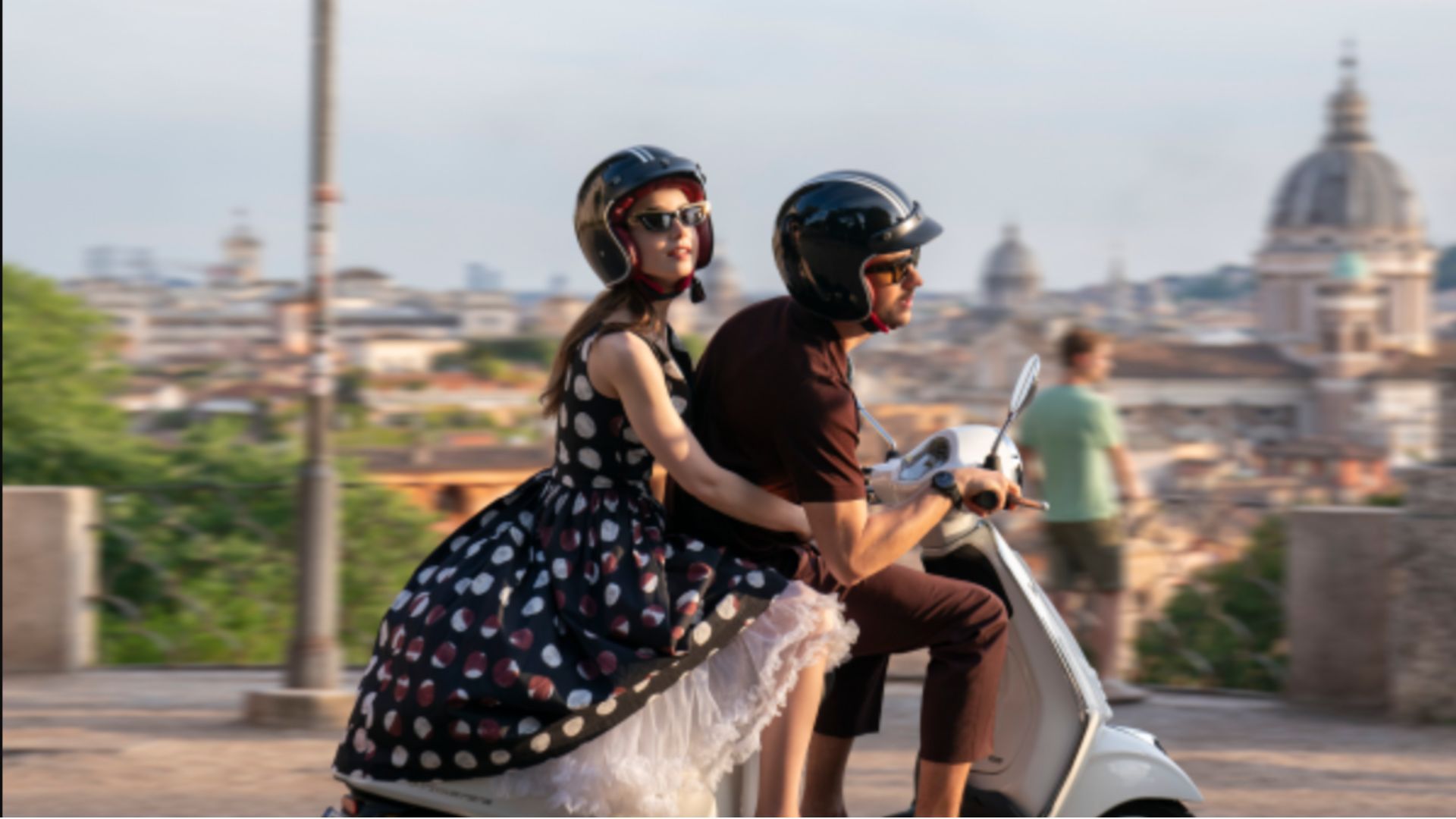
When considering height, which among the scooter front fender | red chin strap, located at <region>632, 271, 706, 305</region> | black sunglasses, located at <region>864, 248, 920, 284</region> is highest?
black sunglasses, located at <region>864, 248, 920, 284</region>

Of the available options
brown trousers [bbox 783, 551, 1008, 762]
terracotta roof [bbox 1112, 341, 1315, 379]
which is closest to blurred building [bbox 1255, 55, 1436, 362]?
terracotta roof [bbox 1112, 341, 1315, 379]

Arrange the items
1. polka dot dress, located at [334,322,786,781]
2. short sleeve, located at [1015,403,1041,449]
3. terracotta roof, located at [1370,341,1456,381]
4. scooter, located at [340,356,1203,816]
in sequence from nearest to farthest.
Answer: polka dot dress, located at [334,322,786,781]
scooter, located at [340,356,1203,816]
short sleeve, located at [1015,403,1041,449]
terracotta roof, located at [1370,341,1456,381]

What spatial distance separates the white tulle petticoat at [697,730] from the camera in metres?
2.72

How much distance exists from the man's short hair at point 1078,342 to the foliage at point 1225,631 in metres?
1.42

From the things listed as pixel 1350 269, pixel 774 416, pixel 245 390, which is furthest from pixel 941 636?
pixel 1350 269

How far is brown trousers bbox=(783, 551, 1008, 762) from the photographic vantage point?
294 cm

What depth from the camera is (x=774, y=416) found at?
277cm

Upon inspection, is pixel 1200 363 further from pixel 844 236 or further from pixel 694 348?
pixel 844 236

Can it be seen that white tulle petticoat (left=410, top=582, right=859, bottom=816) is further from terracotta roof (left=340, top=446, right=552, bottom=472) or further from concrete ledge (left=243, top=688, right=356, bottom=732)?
terracotta roof (left=340, top=446, right=552, bottom=472)

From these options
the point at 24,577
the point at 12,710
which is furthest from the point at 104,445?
the point at 12,710

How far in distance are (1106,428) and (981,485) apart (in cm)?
385

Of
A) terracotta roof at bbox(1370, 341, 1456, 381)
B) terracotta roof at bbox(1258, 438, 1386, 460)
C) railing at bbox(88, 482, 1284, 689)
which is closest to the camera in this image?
railing at bbox(88, 482, 1284, 689)

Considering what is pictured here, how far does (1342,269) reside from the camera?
4911 inches

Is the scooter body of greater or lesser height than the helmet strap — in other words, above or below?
below
